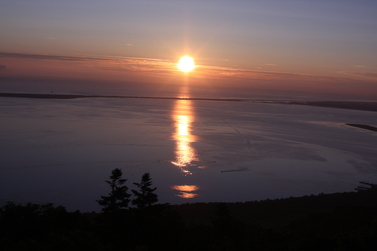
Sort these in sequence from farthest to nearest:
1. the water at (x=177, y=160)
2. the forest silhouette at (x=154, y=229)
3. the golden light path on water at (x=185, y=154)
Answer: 1. the golden light path on water at (x=185, y=154)
2. the water at (x=177, y=160)
3. the forest silhouette at (x=154, y=229)

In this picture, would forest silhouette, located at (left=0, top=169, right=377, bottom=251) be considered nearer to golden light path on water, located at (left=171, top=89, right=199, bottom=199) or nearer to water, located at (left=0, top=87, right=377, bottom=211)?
golden light path on water, located at (left=171, top=89, right=199, bottom=199)

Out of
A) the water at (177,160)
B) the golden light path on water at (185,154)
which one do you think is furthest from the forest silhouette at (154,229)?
the water at (177,160)

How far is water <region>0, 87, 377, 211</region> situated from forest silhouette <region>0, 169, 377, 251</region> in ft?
9.27

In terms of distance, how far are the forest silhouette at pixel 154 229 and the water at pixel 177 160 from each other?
283 cm

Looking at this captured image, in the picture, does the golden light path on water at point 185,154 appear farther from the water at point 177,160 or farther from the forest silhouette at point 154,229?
the forest silhouette at point 154,229

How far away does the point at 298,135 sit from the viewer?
25.9 meters

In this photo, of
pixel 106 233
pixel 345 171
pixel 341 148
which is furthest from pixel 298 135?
pixel 106 233

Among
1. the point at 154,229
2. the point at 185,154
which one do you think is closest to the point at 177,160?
the point at 185,154

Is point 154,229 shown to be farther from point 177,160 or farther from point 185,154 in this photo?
point 185,154

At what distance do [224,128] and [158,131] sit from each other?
18.5 feet

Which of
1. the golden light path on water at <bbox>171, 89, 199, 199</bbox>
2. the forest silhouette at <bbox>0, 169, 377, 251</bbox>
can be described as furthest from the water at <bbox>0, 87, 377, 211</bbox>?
the forest silhouette at <bbox>0, 169, 377, 251</bbox>

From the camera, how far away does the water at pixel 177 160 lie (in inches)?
502

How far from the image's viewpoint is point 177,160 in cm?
1672

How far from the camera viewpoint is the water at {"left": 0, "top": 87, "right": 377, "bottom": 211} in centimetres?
1276
